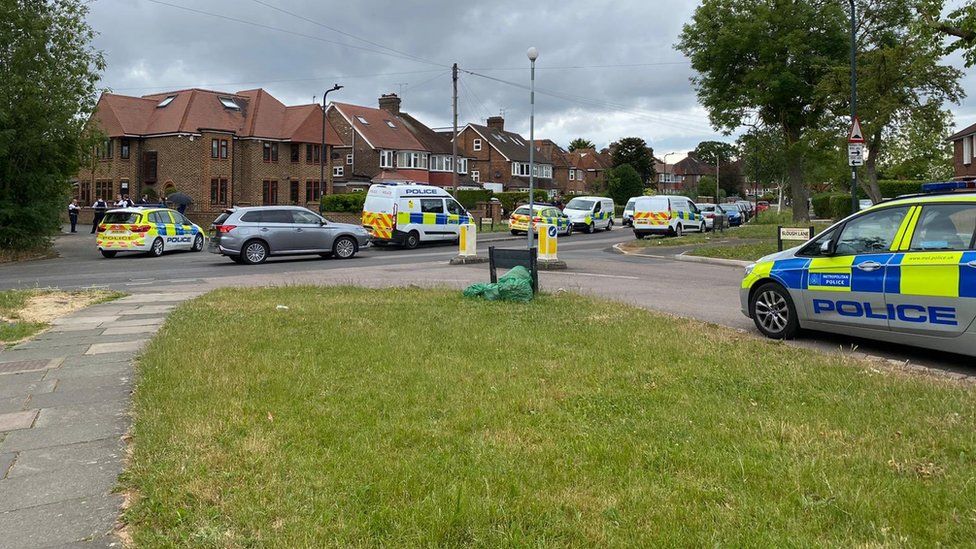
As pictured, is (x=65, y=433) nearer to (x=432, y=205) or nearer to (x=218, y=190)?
(x=432, y=205)

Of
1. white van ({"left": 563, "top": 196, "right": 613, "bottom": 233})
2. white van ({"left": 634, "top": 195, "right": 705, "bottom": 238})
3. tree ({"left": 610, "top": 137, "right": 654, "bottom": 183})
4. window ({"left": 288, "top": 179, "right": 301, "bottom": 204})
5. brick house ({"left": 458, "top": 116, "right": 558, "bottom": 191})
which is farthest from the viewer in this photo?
tree ({"left": 610, "top": 137, "right": 654, "bottom": 183})

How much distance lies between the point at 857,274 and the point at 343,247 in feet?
57.1

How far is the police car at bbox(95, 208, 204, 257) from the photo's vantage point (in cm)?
2362

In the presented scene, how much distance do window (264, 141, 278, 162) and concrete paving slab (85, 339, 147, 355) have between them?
46982 mm

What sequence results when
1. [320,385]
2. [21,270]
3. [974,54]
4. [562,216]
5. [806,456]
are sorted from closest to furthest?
[806,456]
[320,385]
[974,54]
[21,270]
[562,216]

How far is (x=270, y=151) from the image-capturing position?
5322 centimetres

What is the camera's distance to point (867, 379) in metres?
6.09

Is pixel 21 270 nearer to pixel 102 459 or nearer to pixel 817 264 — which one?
pixel 102 459

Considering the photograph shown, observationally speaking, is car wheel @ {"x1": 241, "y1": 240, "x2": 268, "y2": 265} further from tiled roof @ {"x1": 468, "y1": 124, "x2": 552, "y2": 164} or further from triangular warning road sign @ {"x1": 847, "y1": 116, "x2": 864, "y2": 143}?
tiled roof @ {"x1": 468, "y1": 124, "x2": 552, "y2": 164}

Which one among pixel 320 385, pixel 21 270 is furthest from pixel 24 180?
pixel 320 385

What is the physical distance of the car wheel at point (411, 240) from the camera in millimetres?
27453

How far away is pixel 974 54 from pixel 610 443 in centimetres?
1237

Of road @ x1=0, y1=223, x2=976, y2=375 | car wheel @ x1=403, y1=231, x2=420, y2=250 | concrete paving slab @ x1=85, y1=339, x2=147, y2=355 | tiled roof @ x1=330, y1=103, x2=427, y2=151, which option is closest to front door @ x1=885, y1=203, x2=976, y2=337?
road @ x1=0, y1=223, x2=976, y2=375

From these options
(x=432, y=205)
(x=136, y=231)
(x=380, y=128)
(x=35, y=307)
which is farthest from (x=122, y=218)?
(x=380, y=128)
